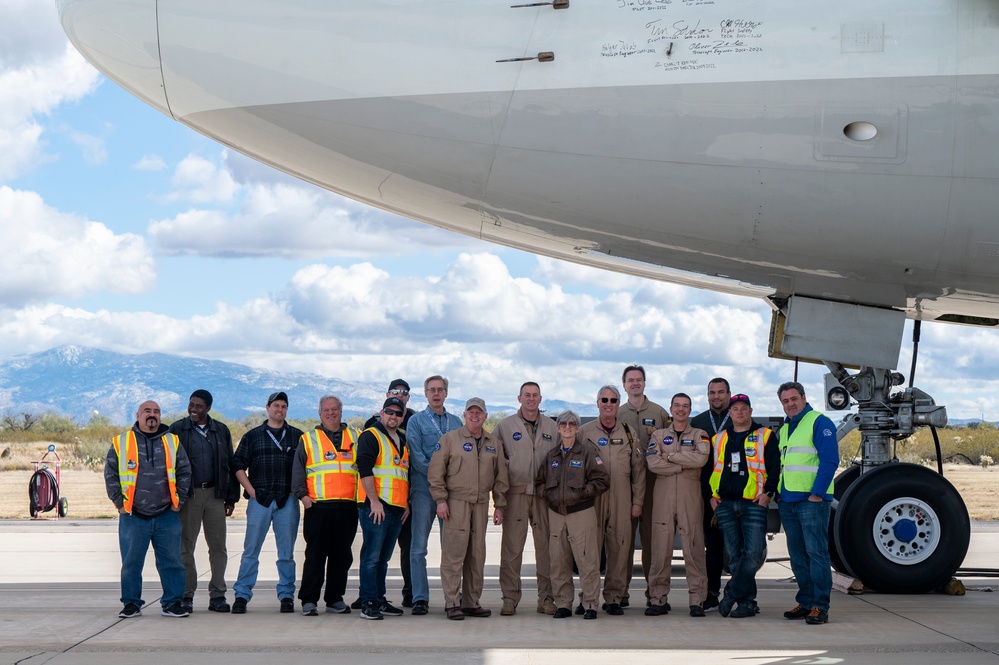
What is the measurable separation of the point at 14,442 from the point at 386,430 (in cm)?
3910

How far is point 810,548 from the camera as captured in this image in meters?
8.19

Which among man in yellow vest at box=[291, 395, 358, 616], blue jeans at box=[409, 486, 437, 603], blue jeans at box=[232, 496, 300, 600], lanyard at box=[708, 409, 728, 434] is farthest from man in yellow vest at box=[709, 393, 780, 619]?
blue jeans at box=[232, 496, 300, 600]

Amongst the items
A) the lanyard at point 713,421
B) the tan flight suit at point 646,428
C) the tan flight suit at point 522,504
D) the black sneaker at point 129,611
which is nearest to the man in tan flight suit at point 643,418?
the tan flight suit at point 646,428

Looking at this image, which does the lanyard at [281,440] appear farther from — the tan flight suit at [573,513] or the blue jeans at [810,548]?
the blue jeans at [810,548]

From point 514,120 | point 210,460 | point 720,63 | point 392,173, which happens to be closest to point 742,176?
point 720,63

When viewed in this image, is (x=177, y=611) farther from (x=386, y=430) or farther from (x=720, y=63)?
(x=720, y=63)

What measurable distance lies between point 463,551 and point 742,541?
213 cm

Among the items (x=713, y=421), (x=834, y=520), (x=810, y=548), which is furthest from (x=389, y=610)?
(x=834, y=520)

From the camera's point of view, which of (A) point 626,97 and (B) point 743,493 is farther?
(B) point 743,493

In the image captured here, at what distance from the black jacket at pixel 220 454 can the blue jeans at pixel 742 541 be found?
3.80 meters

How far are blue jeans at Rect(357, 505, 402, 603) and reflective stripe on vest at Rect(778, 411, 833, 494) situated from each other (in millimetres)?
2935

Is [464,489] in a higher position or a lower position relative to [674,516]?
higher

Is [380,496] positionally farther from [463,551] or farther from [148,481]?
[148,481]

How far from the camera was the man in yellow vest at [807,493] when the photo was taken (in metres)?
8.10
